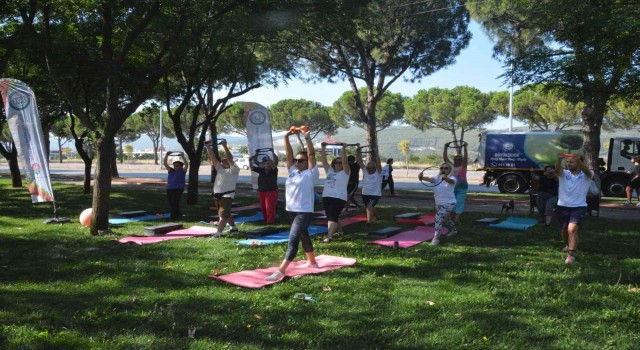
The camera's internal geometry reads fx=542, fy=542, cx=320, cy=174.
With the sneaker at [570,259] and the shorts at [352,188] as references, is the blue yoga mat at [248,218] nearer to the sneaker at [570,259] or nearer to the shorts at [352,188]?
the shorts at [352,188]

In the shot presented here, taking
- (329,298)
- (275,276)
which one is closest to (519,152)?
(275,276)

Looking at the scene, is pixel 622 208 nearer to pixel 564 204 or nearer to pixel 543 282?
pixel 564 204

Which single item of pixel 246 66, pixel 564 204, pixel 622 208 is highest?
pixel 246 66

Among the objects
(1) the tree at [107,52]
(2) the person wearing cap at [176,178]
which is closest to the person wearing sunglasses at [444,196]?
(2) the person wearing cap at [176,178]

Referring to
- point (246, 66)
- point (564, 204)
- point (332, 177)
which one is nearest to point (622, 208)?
point (564, 204)

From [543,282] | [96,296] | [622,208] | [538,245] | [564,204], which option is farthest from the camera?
[622,208]

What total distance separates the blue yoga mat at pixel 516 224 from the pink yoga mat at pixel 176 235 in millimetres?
5861

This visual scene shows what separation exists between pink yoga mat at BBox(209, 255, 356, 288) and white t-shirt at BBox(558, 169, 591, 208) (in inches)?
124

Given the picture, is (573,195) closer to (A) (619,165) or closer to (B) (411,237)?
(B) (411,237)

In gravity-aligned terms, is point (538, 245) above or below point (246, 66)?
below

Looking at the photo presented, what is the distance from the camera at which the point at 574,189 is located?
7.66 metres

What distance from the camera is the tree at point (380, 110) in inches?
2356

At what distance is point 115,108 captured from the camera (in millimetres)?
10555

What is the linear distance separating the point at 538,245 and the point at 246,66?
12087mm
